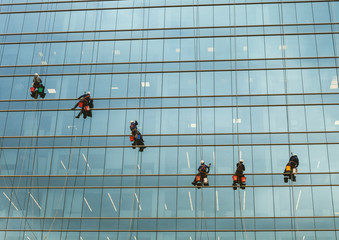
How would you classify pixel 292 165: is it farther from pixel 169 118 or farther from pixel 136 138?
pixel 136 138

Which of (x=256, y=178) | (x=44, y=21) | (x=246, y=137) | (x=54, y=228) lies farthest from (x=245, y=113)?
(x=44, y=21)

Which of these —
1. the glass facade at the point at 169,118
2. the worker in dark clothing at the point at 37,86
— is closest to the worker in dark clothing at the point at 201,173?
the glass facade at the point at 169,118

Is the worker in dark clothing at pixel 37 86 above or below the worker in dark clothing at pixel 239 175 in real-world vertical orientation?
above

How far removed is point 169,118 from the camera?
2764 cm

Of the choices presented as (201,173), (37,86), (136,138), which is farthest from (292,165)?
(37,86)

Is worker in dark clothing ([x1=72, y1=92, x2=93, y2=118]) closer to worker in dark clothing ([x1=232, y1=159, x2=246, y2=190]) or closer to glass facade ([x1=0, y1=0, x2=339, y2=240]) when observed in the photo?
glass facade ([x1=0, y1=0, x2=339, y2=240])

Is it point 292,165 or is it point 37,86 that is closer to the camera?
point 292,165

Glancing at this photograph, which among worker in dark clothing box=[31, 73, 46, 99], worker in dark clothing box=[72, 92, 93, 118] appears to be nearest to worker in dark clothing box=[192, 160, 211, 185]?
worker in dark clothing box=[72, 92, 93, 118]

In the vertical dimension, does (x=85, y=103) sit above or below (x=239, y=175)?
above

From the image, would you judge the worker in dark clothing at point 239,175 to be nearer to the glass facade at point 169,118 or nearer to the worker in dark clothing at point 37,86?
the glass facade at point 169,118

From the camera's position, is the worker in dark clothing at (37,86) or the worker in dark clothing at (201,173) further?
the worker in dark clothing at (37,86)

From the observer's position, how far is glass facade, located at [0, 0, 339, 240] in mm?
25406

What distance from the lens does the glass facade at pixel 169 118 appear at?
25406 millimetres

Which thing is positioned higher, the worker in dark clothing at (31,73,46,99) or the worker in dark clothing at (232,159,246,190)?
the worker in dark clothing at (31,73,46,99)
